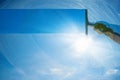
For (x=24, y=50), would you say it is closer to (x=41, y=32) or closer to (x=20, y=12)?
(x=41, y=32)

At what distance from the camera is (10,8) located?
325 centimetres

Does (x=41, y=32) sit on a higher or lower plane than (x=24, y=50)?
higher

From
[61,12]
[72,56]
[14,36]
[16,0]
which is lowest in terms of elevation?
[72,56]

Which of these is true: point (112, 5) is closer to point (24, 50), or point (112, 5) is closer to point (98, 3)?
point (98, 3)

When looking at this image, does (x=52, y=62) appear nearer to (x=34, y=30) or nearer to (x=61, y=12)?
(x=34, y=30)

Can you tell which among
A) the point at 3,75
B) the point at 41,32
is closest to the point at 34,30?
the point at 41,32

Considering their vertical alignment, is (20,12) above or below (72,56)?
above

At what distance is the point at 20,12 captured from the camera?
3.24 metres

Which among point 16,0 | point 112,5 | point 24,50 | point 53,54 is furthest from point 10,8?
point 112,5

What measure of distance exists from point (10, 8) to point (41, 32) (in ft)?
2.03

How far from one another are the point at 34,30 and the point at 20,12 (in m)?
0.36

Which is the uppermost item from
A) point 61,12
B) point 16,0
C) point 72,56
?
point 16,0

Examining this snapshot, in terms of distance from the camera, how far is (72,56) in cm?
312

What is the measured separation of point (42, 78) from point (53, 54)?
1.31 feet
